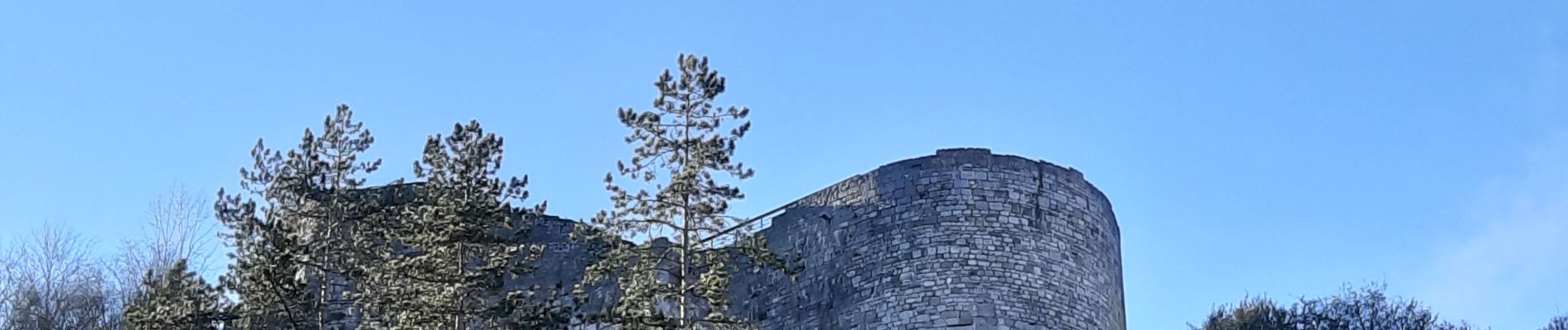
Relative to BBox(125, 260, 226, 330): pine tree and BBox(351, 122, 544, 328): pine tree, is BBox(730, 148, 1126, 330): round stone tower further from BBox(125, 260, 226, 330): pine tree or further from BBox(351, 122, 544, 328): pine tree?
BBox(125, 260, 226, 330): pine tree

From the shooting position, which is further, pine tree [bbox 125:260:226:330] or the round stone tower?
the round stone tower

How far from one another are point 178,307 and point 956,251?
386 inches

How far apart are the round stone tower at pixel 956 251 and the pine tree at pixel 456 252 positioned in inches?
159

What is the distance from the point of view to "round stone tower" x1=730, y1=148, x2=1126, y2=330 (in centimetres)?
2589

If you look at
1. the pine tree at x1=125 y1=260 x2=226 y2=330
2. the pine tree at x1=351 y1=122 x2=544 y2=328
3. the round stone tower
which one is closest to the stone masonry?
the round stone tower

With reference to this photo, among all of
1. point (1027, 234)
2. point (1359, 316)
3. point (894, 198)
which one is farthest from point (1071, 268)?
point (1359, 316)

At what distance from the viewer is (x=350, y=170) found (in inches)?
1030

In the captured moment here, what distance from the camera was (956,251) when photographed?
2608 centimetres

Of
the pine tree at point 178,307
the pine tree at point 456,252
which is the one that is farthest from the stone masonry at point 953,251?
the pine tree at point 178,307

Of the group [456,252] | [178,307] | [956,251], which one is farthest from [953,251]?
[178,307]

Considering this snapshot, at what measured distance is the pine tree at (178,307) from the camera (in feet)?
80.5

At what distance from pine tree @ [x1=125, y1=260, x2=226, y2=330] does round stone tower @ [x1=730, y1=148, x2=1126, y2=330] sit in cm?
745

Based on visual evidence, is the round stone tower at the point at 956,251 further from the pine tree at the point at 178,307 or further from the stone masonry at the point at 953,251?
the pine tree at the point at 178,307

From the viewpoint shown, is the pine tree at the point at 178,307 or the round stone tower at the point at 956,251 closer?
the pine tree at the point at 178,307
